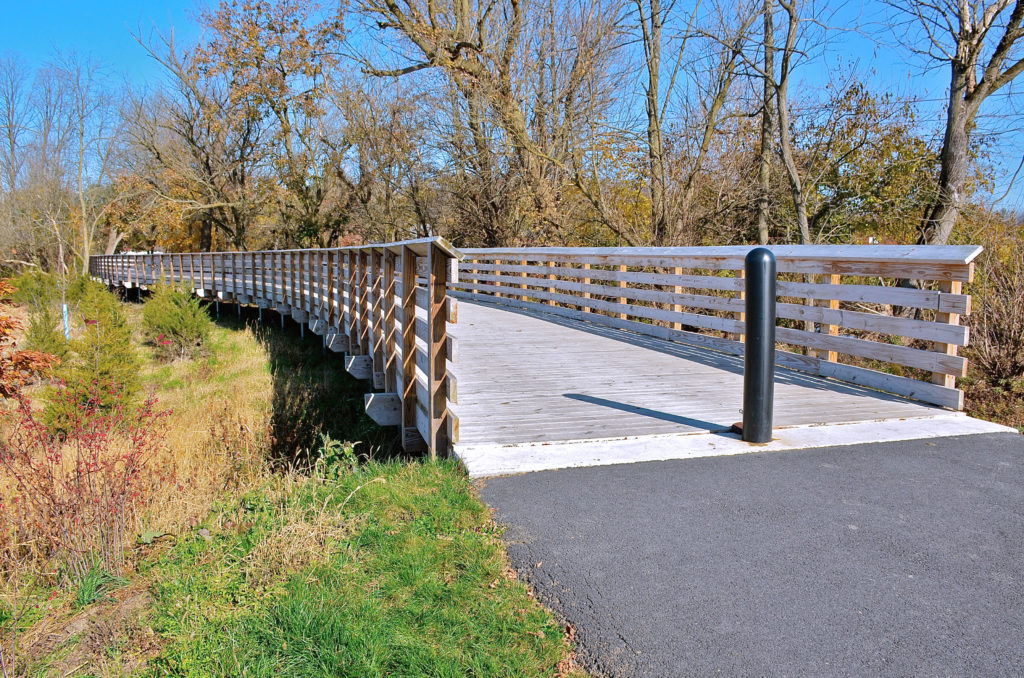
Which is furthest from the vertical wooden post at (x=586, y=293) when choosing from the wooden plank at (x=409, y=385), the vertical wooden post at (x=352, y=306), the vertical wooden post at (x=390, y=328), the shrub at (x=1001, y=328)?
the wooden plank at (x=409, y=385)

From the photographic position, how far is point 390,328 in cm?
712

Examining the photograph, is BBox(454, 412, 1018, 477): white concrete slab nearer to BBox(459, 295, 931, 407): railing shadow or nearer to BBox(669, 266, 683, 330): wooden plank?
BBox(459, 295, 931, 407): railing shadow

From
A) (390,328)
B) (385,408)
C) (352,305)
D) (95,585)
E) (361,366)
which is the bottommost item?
(95,585)

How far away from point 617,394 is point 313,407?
681cm

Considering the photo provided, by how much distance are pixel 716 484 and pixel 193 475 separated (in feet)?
16.4

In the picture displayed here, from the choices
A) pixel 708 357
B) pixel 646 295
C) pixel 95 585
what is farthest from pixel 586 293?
pixel 95 585

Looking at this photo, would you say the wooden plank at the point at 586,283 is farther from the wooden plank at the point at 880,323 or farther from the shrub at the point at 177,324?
the shrub at the point at 177,324

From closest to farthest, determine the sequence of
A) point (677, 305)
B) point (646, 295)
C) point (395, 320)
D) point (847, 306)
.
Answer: point (395, 320), point (677, 305), point (646, 295), point (847, 306)

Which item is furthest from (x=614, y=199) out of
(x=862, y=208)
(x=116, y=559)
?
(x=116, y=559)

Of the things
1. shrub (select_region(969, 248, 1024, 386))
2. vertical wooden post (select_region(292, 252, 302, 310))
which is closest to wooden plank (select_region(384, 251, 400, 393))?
shrub (select_region(969, 248, 1024, 386))

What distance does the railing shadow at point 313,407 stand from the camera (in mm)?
9367

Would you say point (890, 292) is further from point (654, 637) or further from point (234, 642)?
point (234, 642)

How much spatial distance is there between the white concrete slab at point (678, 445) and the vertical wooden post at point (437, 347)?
1.56 feet

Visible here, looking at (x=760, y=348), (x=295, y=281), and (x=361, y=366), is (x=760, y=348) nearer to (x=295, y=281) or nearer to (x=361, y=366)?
(x=361, y=366)
